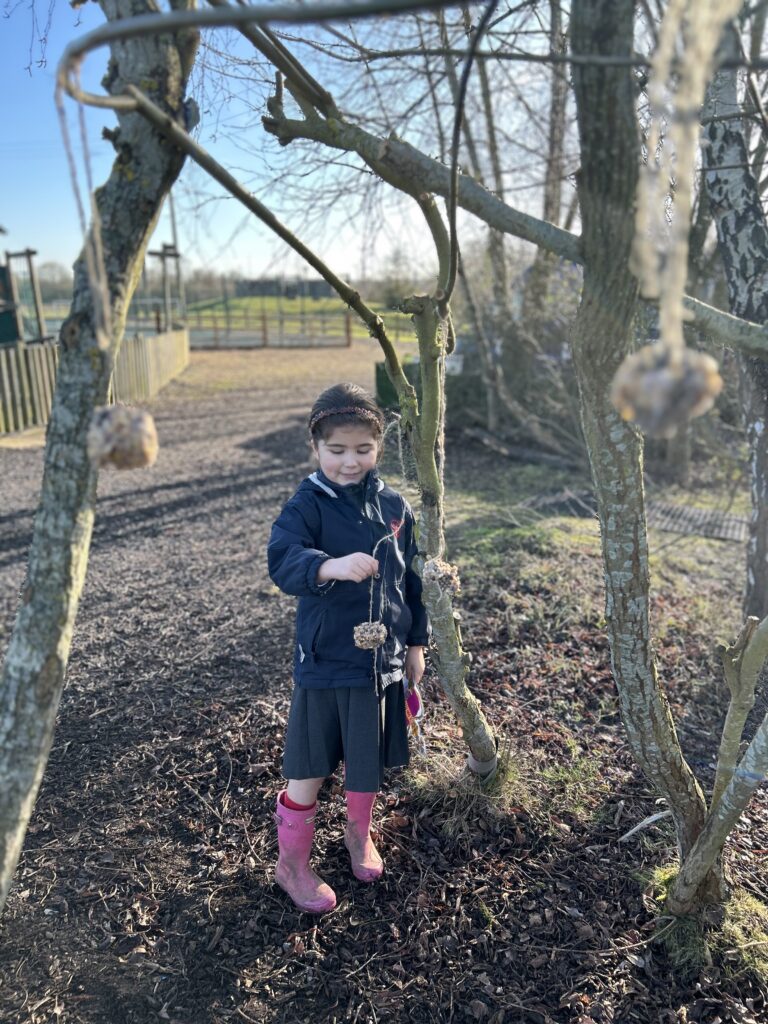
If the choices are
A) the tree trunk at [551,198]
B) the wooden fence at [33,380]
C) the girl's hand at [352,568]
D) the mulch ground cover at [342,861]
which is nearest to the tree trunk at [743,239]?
the mulch ground cover at [342,861]

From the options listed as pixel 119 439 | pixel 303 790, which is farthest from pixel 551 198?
pixel 119 439

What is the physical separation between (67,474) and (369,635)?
3.30 ft

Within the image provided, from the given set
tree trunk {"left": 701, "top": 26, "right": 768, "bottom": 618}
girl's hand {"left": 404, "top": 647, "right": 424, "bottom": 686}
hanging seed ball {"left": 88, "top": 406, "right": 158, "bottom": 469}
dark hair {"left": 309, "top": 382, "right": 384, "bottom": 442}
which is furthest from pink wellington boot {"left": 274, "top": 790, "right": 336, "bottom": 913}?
tree trunk {"left": 701, "top": 26, "right": 768, "bottom": 618}

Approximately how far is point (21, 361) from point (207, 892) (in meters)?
9.53

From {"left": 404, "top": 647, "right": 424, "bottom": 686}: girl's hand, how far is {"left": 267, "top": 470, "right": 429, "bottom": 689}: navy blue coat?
143 mm

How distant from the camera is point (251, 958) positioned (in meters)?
2.08

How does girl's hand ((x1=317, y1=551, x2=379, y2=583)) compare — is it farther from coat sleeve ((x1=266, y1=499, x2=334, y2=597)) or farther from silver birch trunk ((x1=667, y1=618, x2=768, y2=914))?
silver birch trunk ((x1=667, y1=618, x2=768, y2=914))

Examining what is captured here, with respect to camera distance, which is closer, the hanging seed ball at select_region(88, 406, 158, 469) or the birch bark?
the hanging seed ball at select_region(88, 406, 158, 469)

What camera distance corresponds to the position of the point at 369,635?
2.05m

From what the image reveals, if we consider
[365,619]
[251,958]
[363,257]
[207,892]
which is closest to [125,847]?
[207,892]

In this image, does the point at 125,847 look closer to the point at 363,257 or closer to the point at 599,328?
the point at 599,328

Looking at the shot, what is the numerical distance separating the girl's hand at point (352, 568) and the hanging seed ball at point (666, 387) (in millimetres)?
1221

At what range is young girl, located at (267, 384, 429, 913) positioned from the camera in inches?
86.4

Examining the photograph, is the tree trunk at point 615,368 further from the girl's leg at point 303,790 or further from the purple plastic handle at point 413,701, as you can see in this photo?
the girl's leg at point 303,790
